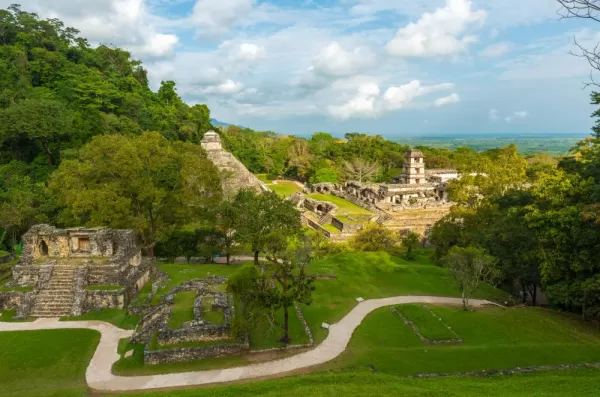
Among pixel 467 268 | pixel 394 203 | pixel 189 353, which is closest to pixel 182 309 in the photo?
pixel 189 353

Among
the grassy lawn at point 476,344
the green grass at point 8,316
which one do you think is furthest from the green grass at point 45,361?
the grassy lawn at point 476,344

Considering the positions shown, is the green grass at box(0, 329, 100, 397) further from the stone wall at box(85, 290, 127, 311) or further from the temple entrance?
the temple entrance

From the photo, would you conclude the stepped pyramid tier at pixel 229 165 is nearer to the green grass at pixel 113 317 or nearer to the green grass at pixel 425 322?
the green grass at pixel 113 317

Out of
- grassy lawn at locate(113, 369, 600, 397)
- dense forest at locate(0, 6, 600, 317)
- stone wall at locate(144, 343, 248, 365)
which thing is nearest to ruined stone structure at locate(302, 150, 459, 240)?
dense forest at locate(0, 6, 600, 317)

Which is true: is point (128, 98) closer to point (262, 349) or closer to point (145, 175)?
point (145, 175)

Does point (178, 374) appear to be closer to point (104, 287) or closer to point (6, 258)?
point (104, 287)
